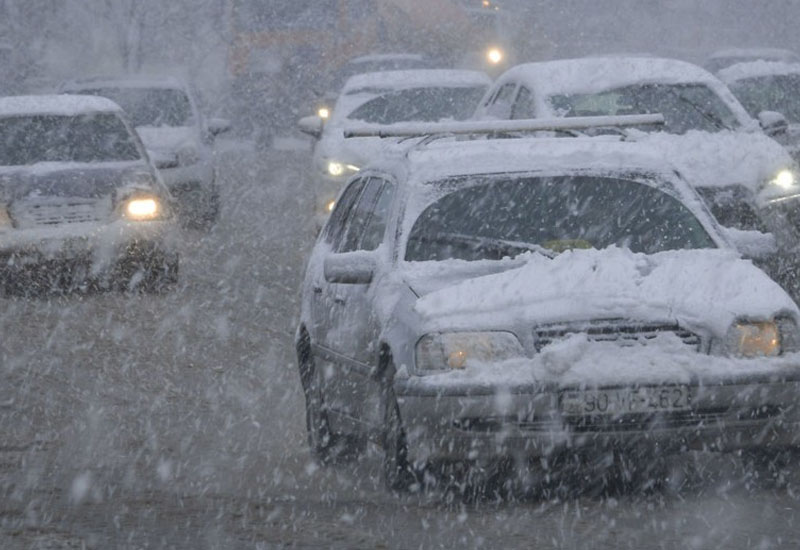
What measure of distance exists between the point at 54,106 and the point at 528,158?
885 centimetres

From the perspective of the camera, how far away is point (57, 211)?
14.6m

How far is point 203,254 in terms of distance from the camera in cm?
1830

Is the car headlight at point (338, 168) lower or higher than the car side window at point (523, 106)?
lower

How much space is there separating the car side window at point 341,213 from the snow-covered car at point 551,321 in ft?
2.79

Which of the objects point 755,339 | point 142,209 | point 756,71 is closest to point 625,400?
point 755,339

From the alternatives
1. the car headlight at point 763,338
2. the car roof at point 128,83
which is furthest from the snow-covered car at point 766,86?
the car headlight at point 763,338

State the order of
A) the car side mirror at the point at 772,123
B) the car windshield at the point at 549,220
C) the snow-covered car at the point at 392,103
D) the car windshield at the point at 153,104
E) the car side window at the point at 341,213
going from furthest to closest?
the car windshield at the point at 153,104 < the snow-covered car at the point at 392,103 < the car side mirror at the point at 772,123 < the car side window at the point at 341,213 < the car windshield at the point at 549,220

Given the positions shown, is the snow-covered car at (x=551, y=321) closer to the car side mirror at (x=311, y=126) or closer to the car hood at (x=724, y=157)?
the car hood at (x=724, y=157)

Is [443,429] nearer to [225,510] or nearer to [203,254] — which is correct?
[225,510]

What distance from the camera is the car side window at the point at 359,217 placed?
28.7 feet

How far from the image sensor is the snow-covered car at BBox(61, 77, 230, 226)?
20.5m

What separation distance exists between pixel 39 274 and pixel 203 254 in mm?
3664

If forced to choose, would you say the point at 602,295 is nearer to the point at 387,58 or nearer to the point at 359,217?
the point at 359,217

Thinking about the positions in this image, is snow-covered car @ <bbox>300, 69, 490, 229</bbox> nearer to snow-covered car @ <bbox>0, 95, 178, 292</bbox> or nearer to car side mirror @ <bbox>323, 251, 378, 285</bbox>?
snow-covered car @ <bbox>0, 95, 178, 292</bbox>
